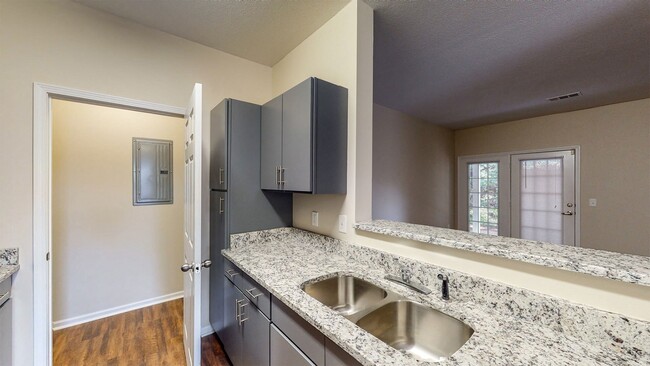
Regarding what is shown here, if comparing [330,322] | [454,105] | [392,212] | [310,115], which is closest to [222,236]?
[310,115]

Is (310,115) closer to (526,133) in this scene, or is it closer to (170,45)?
(170,45)

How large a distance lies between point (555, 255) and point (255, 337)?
1.48 m

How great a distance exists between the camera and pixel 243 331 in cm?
160

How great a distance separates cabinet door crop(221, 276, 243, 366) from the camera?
1.68 meters

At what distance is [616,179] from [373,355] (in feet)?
16.4

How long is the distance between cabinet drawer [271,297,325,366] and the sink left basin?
205 mm

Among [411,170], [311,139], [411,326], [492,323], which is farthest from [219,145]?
[411,170]

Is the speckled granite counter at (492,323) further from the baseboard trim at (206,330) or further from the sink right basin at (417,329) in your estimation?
the baseboard trim at (206,330)

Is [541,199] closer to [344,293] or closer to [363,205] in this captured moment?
[363,205]

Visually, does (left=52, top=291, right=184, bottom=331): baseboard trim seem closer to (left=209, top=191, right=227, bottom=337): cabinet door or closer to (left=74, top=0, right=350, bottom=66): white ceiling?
Result: (left=209, top=191, right=227, bottom=337): cabinet door

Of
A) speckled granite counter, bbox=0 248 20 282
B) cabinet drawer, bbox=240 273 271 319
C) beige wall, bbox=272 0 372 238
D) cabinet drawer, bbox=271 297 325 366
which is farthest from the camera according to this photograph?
beige wall, bbox=272 0 372 238

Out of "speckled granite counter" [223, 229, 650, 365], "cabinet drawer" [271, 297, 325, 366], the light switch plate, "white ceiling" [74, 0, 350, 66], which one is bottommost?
"cabinet drawer" [271, 297, 325, 366]

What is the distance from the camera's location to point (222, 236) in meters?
1.99

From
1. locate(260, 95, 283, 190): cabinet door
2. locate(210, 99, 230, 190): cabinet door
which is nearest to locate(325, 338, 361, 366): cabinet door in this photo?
locate(260, 95, 283, 190): cabinet door
